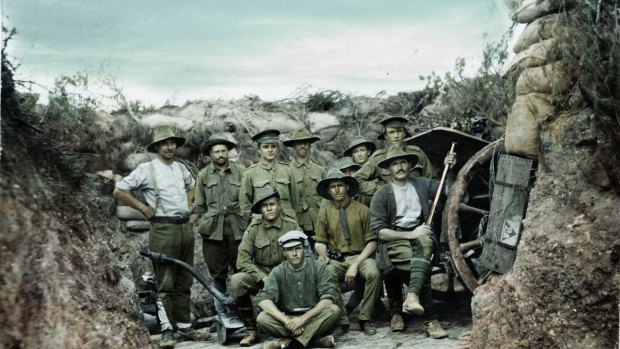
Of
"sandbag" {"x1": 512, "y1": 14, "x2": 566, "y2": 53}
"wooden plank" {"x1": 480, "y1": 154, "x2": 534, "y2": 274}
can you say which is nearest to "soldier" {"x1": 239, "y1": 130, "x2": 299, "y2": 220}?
"wooden plank" {"x1": 480, "y1": 154, "x2": 534, "y2": 274}

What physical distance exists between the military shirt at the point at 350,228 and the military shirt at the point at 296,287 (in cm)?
82

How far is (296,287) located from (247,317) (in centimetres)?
74

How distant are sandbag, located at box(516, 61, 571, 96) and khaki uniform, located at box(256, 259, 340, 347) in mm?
2438

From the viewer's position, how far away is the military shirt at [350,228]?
25.8 ft

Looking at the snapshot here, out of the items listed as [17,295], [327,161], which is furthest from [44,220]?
[327,161]

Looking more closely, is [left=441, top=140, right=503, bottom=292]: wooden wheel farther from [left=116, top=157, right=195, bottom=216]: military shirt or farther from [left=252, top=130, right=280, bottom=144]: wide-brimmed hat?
[left=116, top=157, right=195, bottom=216]: military shirt

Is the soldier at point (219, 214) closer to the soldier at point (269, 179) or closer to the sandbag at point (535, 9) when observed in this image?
the soldier at point (269, 179)

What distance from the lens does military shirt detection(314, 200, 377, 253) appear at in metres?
7.88

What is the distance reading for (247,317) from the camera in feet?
24.6

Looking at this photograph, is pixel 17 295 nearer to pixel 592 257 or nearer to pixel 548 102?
pixel 592 257

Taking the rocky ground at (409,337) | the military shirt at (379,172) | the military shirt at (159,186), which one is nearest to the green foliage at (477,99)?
the military shirt at (379,172)

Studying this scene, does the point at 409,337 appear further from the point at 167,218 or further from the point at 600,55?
the point at 600,55

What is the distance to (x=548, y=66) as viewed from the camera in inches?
248

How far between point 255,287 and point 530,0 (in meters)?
3.72
